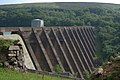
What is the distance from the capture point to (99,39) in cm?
9975

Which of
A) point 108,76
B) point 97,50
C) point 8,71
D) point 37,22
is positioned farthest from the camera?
point 97,50

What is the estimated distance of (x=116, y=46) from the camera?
84.0 m

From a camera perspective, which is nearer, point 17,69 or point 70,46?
point 17,69

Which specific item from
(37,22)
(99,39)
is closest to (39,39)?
(37,22)

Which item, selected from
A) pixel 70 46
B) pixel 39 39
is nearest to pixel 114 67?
pixel 39 39

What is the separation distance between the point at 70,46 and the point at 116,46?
762 inches

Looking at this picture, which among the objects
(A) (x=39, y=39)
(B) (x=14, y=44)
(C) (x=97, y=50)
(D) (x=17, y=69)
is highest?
(B) (x=14, y=44)

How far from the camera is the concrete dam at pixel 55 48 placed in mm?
45062

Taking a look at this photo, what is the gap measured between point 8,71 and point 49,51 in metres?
37.7

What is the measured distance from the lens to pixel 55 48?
5900cm

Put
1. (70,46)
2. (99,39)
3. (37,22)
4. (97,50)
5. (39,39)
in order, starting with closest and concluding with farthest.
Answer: (39,39) < (70,46) < (37,22) < (97,50) < (99,39)

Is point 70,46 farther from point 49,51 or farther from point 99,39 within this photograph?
point 99,39

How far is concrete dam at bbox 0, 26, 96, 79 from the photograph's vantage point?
148 ft

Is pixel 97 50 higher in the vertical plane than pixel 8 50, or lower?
lower
